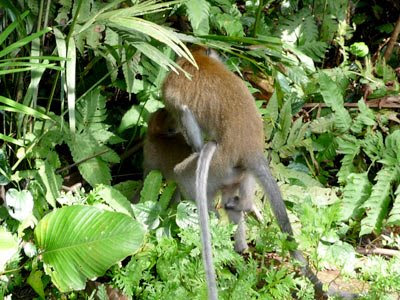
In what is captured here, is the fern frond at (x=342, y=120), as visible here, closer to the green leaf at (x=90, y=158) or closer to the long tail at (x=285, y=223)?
the long tail at (x=285, y=223)

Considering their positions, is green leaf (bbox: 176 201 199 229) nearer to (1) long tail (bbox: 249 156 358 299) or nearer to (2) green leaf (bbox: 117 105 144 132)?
(1) long tail (bbox: 249 156 358 299)

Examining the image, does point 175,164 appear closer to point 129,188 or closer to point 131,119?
point 129,188

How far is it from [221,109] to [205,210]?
0.76m

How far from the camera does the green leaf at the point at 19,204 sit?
13.7 ft

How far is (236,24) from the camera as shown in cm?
530

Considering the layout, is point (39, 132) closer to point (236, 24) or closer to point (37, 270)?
point (37, 270)

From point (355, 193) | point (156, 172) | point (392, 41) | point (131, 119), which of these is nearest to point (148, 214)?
point (156, 172)

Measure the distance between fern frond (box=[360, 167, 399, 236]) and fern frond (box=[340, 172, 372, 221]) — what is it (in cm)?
8

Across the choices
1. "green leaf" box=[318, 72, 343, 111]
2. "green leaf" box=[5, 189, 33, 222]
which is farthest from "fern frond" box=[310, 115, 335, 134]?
"green leaf" box=[5, 189, 33, 222]

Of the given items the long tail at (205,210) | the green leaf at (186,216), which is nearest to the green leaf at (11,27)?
the long tail at (205,210)

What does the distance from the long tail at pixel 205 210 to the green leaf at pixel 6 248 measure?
1.12 m

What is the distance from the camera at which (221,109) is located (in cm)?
427

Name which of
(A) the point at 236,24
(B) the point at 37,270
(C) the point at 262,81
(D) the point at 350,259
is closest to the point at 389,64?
(C) the point at 262,81

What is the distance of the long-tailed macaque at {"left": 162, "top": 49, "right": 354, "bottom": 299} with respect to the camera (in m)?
4.24
